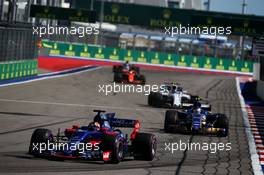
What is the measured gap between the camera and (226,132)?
20.8 m

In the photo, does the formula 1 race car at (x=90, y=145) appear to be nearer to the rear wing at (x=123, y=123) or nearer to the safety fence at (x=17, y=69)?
the rear wing at (x=123, y=123)

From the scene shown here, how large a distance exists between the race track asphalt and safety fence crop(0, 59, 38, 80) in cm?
111

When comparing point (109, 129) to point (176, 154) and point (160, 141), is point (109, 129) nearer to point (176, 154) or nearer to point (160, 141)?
point (176, 154)

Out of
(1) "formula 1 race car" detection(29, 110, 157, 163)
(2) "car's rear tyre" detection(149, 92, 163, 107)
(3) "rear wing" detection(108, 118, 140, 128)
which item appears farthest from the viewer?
(2) "car's rear tyre" detection(149, 92, 163, 107)

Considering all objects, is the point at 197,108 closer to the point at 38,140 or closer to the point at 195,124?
the point at 195,124

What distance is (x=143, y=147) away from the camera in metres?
14.8

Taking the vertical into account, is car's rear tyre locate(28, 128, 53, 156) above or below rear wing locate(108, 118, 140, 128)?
below

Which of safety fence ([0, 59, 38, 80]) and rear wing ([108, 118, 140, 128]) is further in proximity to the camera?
safety fence ([0, 59, 38, 80])

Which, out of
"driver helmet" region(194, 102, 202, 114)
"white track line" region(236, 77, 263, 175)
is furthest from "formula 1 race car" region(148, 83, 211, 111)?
"driver helmet" region(194, 102, 202, 114)

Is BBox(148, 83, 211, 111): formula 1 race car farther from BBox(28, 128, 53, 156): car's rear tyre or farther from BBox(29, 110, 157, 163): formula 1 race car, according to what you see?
BBox(28, 128, 53, 156): car's rear tyre

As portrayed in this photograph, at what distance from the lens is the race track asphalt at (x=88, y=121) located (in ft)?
44.4

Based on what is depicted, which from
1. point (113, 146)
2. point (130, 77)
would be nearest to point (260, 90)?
point (130, 77)

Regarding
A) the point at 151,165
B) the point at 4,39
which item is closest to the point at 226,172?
the point at 151,165

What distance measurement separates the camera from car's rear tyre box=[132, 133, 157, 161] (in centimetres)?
1480
